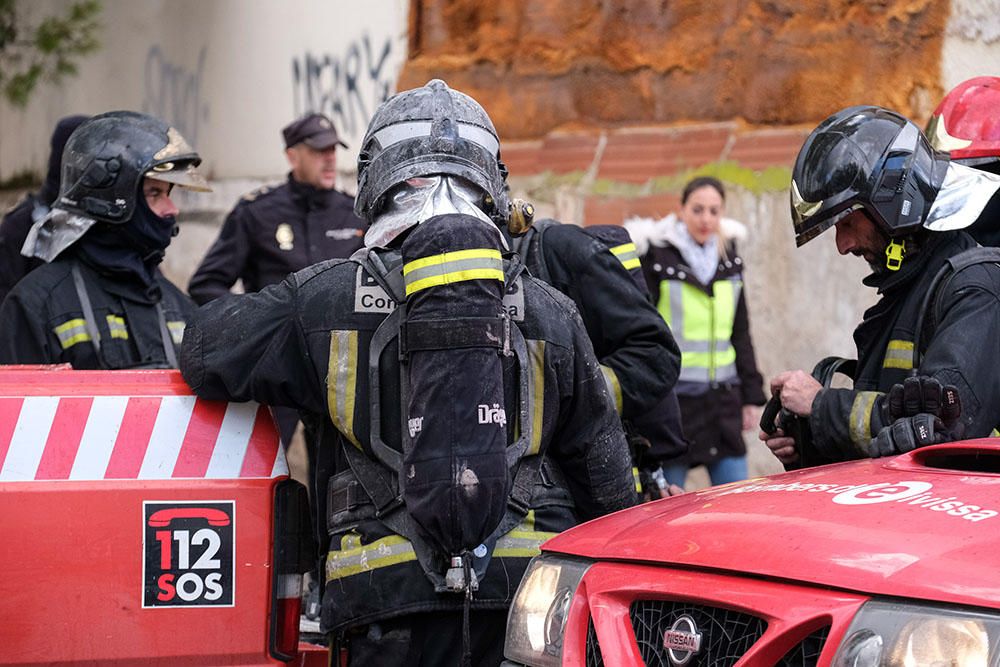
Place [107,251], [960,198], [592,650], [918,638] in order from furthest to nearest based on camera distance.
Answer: [107,251], [960,198], [592,650], [918,638]

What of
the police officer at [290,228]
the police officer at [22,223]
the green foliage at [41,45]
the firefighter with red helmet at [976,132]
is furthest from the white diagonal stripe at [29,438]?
the green foliage at [41,45]

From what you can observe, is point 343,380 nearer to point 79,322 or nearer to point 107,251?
point 79,322

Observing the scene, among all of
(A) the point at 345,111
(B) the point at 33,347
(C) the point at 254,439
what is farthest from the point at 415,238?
(A) the point at 345,111

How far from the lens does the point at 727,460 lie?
23.9 ft

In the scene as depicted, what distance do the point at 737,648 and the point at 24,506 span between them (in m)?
1.69

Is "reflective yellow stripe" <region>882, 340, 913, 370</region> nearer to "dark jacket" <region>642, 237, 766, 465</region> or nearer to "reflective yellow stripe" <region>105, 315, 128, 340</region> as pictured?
"reflective yellow stripe" <region>105, 315, 128, 340</region>

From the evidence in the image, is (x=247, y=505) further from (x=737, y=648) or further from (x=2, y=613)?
(x=737, y=648)

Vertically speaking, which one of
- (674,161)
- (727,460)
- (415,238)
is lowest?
(727,460)

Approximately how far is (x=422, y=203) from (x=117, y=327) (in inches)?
73.9

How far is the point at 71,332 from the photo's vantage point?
471 cm

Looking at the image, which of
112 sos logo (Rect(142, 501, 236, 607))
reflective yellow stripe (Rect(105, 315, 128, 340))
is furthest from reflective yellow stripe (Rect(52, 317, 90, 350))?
112 sos logo (Rect(142, 501, 236, 607))

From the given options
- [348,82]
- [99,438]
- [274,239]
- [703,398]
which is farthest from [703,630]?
[348,82]

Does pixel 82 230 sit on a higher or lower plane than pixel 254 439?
higher

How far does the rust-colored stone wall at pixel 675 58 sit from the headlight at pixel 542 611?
5.46m
